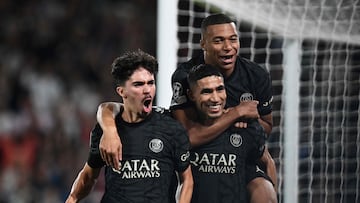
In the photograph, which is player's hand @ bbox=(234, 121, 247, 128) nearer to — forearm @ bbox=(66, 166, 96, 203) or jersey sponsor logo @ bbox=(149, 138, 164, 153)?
jersey sponsor logo @ bbox=(149, 138, 164, 153)

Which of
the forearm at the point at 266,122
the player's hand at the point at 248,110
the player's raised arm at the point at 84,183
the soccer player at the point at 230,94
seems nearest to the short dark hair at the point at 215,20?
Answer: the soccer player at the point at 230,94

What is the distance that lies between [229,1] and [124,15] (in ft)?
11.6

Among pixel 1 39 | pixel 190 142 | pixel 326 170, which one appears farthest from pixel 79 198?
pixel 1 39

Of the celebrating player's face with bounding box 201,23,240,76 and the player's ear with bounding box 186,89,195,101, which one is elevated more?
the celebrating player's face with bounding box 201,23,240,76

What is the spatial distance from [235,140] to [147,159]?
0.45 metres

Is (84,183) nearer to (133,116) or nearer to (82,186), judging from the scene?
(82,186)

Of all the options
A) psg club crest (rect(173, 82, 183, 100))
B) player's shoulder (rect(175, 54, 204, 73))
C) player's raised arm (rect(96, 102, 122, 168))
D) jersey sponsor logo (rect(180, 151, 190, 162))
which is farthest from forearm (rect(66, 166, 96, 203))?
player's shoulder (rect(175, 54, 204, 73))

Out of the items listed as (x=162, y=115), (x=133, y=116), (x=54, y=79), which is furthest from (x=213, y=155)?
(x=54, y=79)

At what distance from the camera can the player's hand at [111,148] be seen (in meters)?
3.30

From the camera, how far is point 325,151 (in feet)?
17.1

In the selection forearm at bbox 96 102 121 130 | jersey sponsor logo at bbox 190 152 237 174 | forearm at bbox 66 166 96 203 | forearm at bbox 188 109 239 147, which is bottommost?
forearm at bbox 66 166 96 203

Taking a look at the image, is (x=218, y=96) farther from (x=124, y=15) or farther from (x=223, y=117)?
(x=124, y=15)

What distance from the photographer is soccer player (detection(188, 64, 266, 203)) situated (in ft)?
11.5

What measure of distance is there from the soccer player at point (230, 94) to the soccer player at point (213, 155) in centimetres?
4
